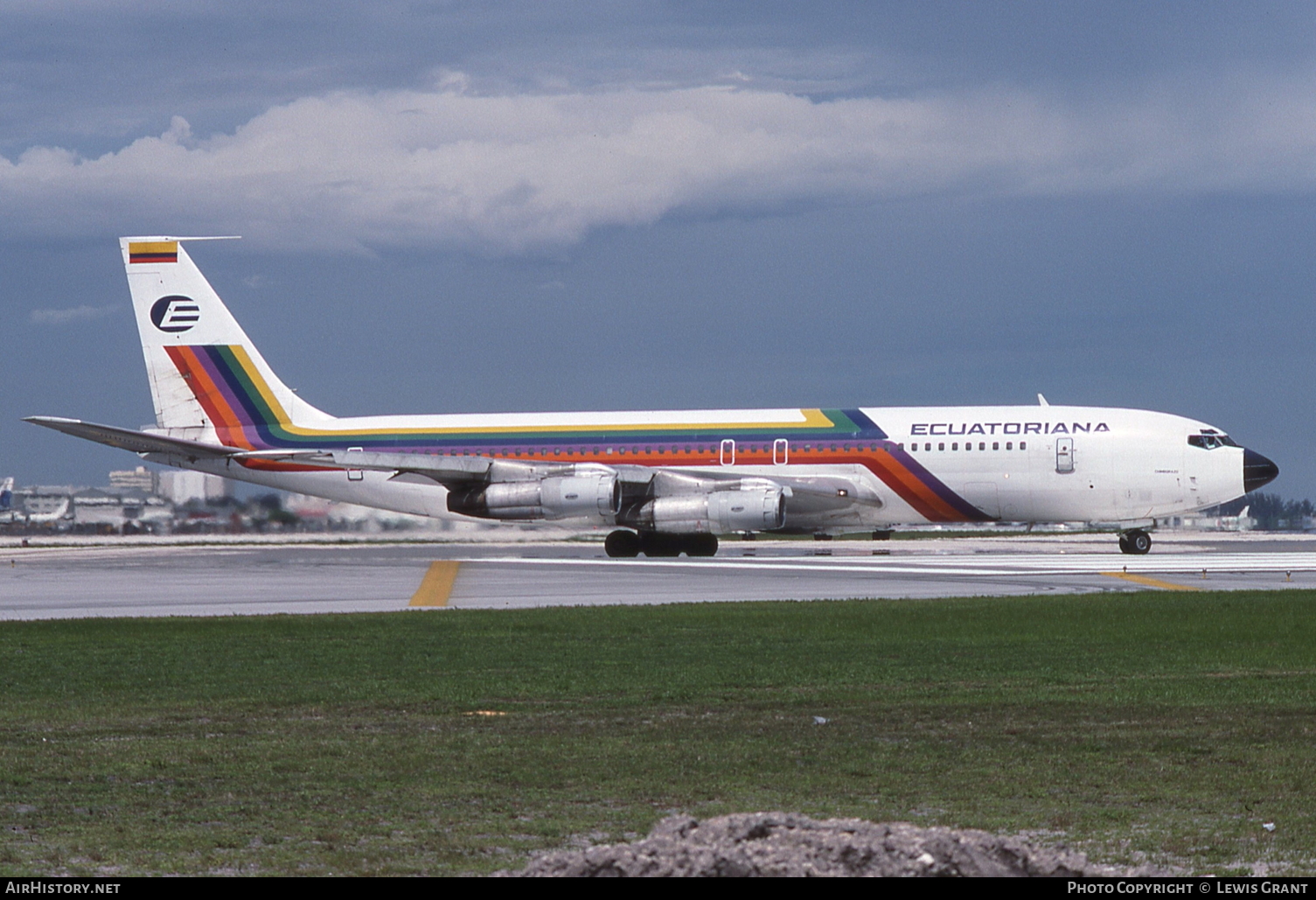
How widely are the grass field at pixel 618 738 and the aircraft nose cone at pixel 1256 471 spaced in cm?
2181

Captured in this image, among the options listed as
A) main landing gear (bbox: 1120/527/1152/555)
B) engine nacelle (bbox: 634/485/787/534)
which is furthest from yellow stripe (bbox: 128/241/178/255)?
main landing gear (bbox: 1120/527/1152/555)

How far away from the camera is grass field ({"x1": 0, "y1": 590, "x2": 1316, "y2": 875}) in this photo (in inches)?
287

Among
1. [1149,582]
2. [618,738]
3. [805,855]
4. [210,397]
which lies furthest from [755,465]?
[805,855]

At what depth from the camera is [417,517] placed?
151ft

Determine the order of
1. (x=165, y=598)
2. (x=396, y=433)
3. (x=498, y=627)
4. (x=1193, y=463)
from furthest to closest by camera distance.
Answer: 1. (x=396, y=433)
2. (x=1193, y=463)
3. (x=165, y=598)
4. (x=498, y=627)

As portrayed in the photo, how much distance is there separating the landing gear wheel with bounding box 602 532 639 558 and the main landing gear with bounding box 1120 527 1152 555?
1290 centimetres

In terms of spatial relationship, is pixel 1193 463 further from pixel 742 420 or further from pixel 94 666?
pixel 94 666

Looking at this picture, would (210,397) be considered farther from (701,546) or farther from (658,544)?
(701,546)

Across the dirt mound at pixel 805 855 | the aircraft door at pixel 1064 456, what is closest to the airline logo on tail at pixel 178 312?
the aircraft door at pixel 1064 456

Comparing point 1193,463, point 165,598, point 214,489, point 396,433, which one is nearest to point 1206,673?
point 165,598

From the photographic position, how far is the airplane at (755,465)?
1527 inches

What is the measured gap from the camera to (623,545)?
4081 cm

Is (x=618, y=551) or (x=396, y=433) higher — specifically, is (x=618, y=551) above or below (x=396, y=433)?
below
